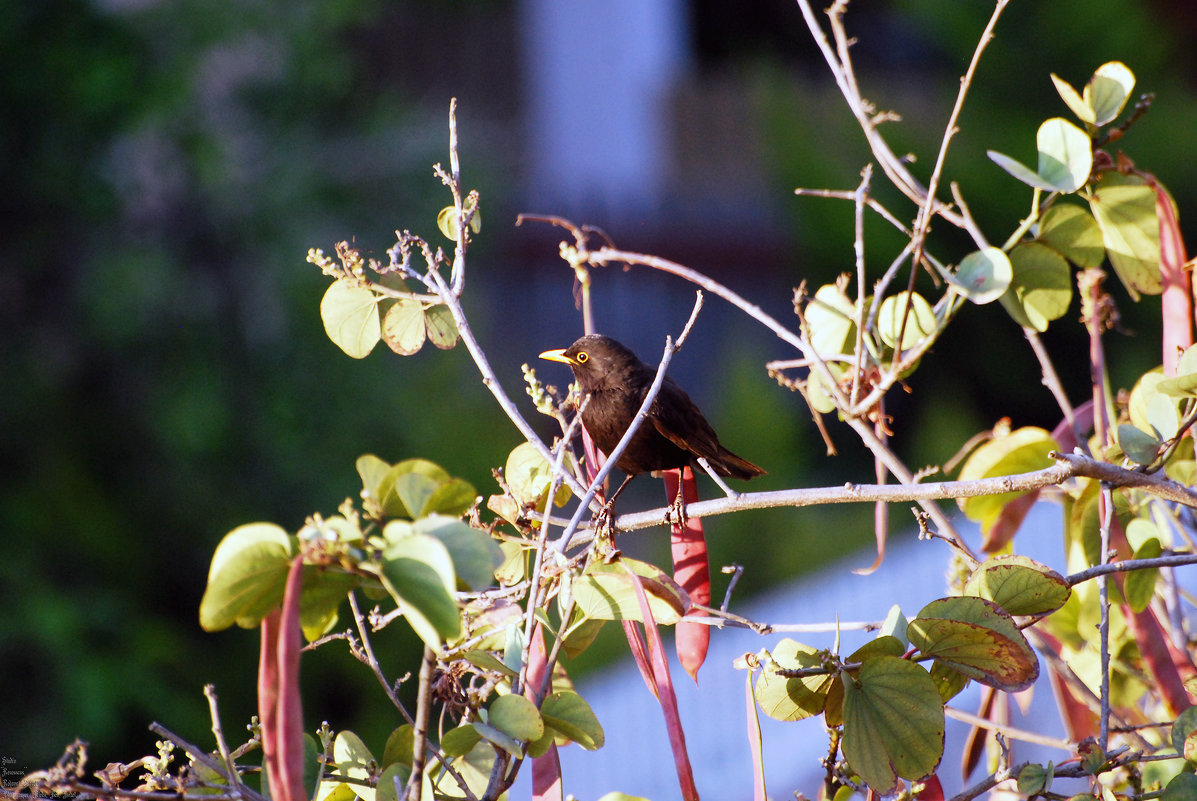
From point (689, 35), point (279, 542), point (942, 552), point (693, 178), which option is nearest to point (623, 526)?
point (279, 542)

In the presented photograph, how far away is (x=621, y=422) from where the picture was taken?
229 cm

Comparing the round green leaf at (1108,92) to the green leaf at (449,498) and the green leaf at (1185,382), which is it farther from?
the green leaf at (449,498)

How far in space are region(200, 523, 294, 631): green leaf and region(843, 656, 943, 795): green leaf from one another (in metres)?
0.58

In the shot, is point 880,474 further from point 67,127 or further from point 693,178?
point 693,178

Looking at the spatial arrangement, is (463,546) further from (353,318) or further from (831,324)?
(831,324)

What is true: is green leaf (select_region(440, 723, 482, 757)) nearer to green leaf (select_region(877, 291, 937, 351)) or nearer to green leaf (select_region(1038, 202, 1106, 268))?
green leaf (select_region(877, 291, 937, 351))

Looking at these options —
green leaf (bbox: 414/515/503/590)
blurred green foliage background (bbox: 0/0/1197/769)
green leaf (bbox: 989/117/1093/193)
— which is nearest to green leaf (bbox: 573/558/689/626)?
green leaf (bbox: 414/515/503/590)

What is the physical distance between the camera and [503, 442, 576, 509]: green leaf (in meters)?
1.51

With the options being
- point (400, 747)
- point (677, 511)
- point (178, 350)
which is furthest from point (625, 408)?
point (178, 350)

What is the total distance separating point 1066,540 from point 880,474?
1.01ft

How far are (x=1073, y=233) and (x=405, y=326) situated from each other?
3.07 ft

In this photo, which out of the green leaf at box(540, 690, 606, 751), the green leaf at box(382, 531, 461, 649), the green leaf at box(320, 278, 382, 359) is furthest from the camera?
the green leaf at box(320, 278, 382, 359)

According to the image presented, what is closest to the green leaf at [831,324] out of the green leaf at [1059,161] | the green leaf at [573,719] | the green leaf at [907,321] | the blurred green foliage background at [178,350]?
the green leaf at [907,321]

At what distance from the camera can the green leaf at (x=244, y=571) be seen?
0.84m
